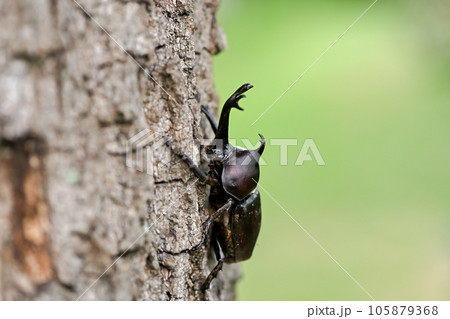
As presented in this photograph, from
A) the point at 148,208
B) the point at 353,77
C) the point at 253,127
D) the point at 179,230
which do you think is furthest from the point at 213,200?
the point at 353,77

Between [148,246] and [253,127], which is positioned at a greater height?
[253,127]

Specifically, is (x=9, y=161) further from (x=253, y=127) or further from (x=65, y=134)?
(x=253, y=127)

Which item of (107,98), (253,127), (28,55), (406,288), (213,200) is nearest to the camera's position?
(28,55)

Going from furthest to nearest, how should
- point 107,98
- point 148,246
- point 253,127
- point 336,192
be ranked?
point 336,192
point 253,127
point 148,246
point 107,98

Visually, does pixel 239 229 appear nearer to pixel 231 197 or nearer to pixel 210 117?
pixel 231 197
